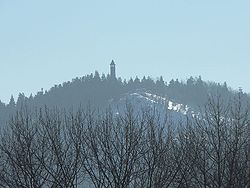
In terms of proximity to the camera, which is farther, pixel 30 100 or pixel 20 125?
pixel 30 100

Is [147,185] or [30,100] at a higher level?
[30,100]

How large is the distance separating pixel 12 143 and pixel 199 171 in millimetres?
5610

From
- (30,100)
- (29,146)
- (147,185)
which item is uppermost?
(30,100)

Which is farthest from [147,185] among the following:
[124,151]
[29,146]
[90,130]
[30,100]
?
[30,100]

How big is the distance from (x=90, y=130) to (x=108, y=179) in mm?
1413

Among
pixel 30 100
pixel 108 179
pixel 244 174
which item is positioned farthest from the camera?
pixel 30 100

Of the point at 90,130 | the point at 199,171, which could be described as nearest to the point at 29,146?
the point at 90,130

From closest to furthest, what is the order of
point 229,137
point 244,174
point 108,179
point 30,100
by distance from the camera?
point 108,179 → point 244,174 → point 229,137 → point 30,100

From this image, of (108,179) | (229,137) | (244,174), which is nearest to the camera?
(108,179)

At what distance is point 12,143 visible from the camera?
51.7 ft

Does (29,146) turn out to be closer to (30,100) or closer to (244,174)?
(244,174)

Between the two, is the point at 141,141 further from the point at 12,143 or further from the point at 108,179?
the point at 12,143

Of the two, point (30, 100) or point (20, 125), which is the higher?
point (30, 100)

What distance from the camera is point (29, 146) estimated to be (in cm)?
1511
